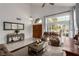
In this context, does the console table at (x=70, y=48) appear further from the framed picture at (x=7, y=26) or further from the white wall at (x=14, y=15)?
the framed picture at (x=7, y=26)

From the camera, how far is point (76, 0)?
1580 mm

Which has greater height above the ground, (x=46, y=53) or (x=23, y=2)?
(x=23, y=2)

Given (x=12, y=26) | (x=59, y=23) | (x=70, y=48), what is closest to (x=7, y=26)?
(x=12, y=26)

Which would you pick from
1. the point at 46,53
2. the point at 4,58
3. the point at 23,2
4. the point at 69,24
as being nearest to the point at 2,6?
the point at 23,2

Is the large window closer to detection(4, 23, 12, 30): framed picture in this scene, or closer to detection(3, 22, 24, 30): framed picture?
detection(3, 22, 24, 30): framed picture

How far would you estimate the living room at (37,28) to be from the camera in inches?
63.4

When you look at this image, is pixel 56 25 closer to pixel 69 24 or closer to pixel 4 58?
pixel 69 24

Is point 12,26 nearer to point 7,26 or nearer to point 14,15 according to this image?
point 7,26

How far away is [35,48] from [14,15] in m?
0.72

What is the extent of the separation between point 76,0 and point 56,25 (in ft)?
1.83

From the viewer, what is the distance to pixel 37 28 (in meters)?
1.82

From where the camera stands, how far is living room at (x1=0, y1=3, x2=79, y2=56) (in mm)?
1611

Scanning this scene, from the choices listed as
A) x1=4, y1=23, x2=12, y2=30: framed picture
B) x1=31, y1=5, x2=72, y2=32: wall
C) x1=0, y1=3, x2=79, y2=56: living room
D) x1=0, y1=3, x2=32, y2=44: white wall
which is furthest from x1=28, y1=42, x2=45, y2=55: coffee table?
x1=4, y1=23, x2=12, y2=30: framed picture

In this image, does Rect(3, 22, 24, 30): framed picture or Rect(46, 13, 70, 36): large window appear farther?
Rect(46, 13, 70, 36): large window
